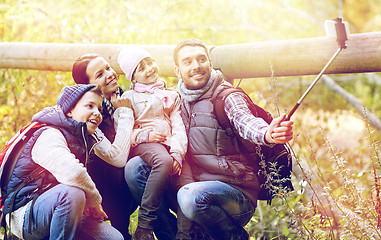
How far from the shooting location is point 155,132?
297 centimetres

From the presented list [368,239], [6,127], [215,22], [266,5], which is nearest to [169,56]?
[368,239]

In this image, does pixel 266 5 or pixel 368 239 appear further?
pixel 266 5

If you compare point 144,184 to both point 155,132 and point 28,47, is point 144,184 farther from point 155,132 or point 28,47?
point 28,47

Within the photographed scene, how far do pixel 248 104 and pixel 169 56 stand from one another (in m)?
1.02

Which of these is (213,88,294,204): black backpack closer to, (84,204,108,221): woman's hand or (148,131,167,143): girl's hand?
(148,131,167,143): girl's hand

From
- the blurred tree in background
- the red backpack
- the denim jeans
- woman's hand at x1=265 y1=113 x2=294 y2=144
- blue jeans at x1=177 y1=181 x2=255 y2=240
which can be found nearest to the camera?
woman's hand at x1=265 y1=113 x2=294 y2=144

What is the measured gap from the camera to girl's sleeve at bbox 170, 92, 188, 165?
9.55ft

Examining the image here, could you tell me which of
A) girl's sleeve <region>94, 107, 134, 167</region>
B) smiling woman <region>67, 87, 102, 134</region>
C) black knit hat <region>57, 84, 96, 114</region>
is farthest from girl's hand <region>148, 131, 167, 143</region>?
black knit hat <region>57, 84, 96, 114</region>

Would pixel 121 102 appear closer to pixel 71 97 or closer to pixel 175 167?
→ pixel 71 97

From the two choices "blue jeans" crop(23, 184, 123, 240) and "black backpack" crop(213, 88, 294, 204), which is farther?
"black backpack" crop(213, 88, 294, 204)

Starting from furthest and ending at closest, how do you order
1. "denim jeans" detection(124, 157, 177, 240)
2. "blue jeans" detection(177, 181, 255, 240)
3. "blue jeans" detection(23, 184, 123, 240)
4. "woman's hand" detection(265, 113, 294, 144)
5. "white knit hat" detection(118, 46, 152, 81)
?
"white knit hat" detection(118, 46, 152, 81), "denim jeans" detection(124, 157, 177, 240), "blue jeans" detection(177, 181, 255, 240), "blue jeans" detection(23, 184, 123, 240), "woman's hand" detection(265, 113, 294, 144)

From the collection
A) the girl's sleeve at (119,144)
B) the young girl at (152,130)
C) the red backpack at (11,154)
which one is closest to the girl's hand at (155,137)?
the young girl at (152,130)

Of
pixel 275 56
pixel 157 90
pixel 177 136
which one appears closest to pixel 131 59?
pixel 157 90

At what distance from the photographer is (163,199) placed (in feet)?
10.4
